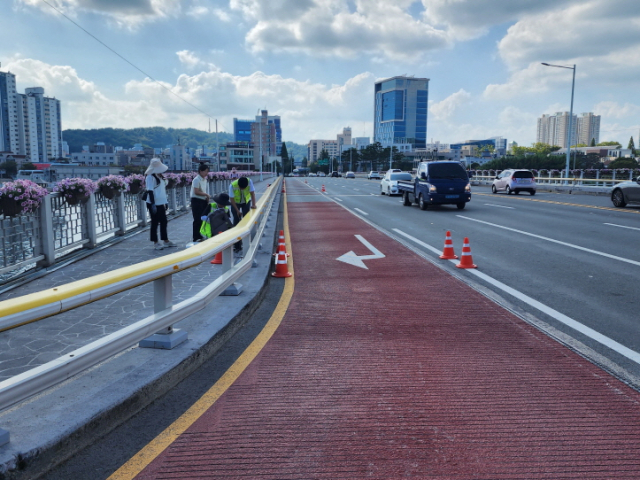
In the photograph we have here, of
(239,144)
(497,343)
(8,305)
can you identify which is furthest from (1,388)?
(239,144)

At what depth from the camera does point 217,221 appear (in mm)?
9070

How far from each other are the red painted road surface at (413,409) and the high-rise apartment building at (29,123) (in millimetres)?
65261

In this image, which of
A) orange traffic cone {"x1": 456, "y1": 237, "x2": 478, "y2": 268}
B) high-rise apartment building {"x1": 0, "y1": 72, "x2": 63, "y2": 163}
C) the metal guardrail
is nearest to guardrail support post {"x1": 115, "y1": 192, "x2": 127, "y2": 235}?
orange traffic cone {"x1": 456, "y1": 237, "x2": 478, "y2": 268}

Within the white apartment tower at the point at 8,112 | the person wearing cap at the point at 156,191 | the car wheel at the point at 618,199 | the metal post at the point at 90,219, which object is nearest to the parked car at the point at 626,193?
the car wheel at the point at 618,199

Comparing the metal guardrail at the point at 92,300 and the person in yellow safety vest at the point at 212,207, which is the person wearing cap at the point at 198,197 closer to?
the person in yellow safety vest at the point at 212,207

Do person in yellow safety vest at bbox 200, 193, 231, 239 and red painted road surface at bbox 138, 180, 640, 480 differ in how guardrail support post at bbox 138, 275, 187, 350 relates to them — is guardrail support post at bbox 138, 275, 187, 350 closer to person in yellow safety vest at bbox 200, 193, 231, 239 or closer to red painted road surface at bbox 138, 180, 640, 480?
red painted road surface at bbox 138, 180, 640, 480

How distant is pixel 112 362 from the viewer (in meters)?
3.99

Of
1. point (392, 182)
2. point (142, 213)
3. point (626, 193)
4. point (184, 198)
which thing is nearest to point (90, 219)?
point (142, 213)

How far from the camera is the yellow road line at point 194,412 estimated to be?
2.84 meters

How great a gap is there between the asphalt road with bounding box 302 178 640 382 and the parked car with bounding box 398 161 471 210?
7.00 feet

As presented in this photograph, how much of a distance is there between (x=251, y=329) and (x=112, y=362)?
171 centimetres

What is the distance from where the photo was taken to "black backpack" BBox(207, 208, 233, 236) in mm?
9023

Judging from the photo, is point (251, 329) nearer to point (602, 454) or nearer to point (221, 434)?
point (221, 434)

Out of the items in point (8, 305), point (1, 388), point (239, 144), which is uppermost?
point (239, 144)
